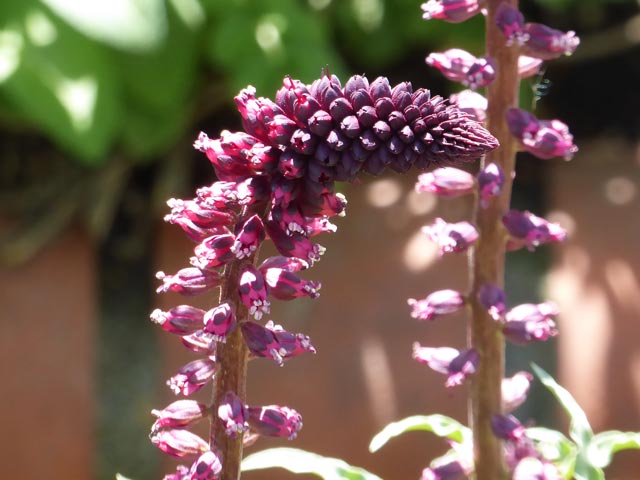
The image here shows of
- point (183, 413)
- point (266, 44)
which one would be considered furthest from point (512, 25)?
point (266, 44)

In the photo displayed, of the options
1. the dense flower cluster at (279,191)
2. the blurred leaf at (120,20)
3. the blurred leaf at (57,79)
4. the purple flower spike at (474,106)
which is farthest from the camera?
the blurred leaf at (57,79)

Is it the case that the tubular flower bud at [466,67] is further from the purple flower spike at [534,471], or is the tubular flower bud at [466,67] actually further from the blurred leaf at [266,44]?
the blurred leaf at [266,44]

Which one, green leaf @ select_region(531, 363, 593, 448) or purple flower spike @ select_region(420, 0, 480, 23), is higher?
purple flower spike @ select_region(420, 0, 480, 23)

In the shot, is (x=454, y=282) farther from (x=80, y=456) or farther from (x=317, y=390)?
(x=80, y=456)

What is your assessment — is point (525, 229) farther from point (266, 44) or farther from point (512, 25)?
point (266, 44)

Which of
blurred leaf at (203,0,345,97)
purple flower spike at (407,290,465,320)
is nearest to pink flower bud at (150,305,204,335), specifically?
purple flower spike at (407,290,465,320)

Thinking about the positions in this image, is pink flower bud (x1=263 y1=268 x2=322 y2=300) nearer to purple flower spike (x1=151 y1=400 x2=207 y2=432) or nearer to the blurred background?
purple flower spike (x1=151 y1=400 x2=207 y2=432)

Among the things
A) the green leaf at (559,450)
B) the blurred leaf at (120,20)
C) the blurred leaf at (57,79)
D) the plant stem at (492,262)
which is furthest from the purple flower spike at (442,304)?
the blurred leaf at (57,79)

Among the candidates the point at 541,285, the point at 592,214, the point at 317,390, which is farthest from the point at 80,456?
the point at 592,214
